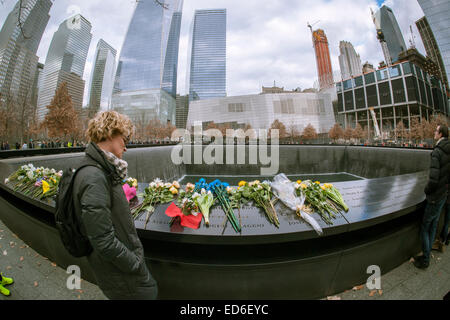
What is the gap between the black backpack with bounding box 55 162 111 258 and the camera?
1.15 m

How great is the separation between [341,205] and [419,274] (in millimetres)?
1691

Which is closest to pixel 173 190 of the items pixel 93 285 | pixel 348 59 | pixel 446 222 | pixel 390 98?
pixel 93 285

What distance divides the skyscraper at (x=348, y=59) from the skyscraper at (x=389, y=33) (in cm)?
5133

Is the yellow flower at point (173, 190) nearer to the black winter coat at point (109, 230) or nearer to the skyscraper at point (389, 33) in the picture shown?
the black winter coat at point (109, 230)

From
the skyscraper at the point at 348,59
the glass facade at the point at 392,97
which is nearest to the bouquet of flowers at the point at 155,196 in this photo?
the glass facade at the point at 392,97

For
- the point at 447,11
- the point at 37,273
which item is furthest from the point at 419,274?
the point at 447,11

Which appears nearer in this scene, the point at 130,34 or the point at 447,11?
the point at 447,11

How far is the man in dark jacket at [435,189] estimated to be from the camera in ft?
8.26

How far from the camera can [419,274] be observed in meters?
2.53

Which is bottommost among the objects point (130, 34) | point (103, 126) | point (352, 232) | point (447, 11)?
point (352, 232)

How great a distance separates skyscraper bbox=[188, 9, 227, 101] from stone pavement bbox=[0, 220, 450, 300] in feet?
296

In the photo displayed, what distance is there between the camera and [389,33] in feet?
314

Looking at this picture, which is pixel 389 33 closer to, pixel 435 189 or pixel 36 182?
pixel 435 189
